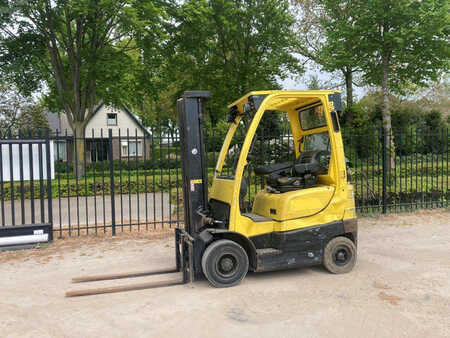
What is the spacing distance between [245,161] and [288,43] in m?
18.7

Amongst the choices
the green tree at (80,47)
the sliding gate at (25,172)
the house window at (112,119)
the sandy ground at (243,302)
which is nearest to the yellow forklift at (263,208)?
the sandy ground at (243,302)

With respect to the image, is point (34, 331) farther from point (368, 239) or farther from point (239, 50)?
point (239, 50)

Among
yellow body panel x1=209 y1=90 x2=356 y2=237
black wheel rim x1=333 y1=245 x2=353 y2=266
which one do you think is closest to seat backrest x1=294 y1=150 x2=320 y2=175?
yellow body panel x1=209 y1=90 x2=356 y2=237

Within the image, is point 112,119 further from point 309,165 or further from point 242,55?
point 309,165

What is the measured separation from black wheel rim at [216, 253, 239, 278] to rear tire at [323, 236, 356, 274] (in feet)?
4.64

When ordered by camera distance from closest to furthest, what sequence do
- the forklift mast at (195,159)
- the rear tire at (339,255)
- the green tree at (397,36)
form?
the forklift mast at (195,159), the rear tire at (339,255), the green tree at (397,36)

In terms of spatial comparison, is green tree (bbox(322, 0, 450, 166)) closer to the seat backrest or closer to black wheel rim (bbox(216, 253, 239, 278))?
the seat backrest

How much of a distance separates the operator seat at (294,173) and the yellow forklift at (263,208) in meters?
0.01

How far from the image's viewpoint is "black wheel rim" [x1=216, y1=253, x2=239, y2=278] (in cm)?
502

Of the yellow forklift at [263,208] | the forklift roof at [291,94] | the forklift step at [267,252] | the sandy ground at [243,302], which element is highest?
the forklift roof at [291,94]

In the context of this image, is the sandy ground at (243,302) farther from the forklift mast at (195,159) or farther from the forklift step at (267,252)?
the forklift mast at (195,159)

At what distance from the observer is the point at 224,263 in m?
5.02

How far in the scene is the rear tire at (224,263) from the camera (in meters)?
4.94

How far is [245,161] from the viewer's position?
5.05 metres
